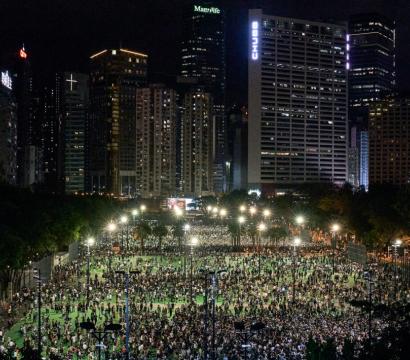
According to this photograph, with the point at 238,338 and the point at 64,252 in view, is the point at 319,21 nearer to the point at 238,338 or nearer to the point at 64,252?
the point at 64,252

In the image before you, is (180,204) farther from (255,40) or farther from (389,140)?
(389,140)

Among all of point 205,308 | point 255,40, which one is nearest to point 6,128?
point 255,40

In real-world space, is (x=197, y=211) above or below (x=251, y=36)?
below

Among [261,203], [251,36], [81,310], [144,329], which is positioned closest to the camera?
[144,329]

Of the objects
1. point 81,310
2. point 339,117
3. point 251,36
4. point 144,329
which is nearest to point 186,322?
point 144,329

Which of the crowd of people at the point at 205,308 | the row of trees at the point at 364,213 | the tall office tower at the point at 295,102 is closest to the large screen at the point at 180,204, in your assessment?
the tall office tower at the point at 295,102

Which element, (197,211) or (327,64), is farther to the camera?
(327,64)

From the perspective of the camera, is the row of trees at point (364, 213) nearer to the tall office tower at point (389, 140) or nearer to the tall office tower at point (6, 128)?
the tall office tower at point (6, 128)
